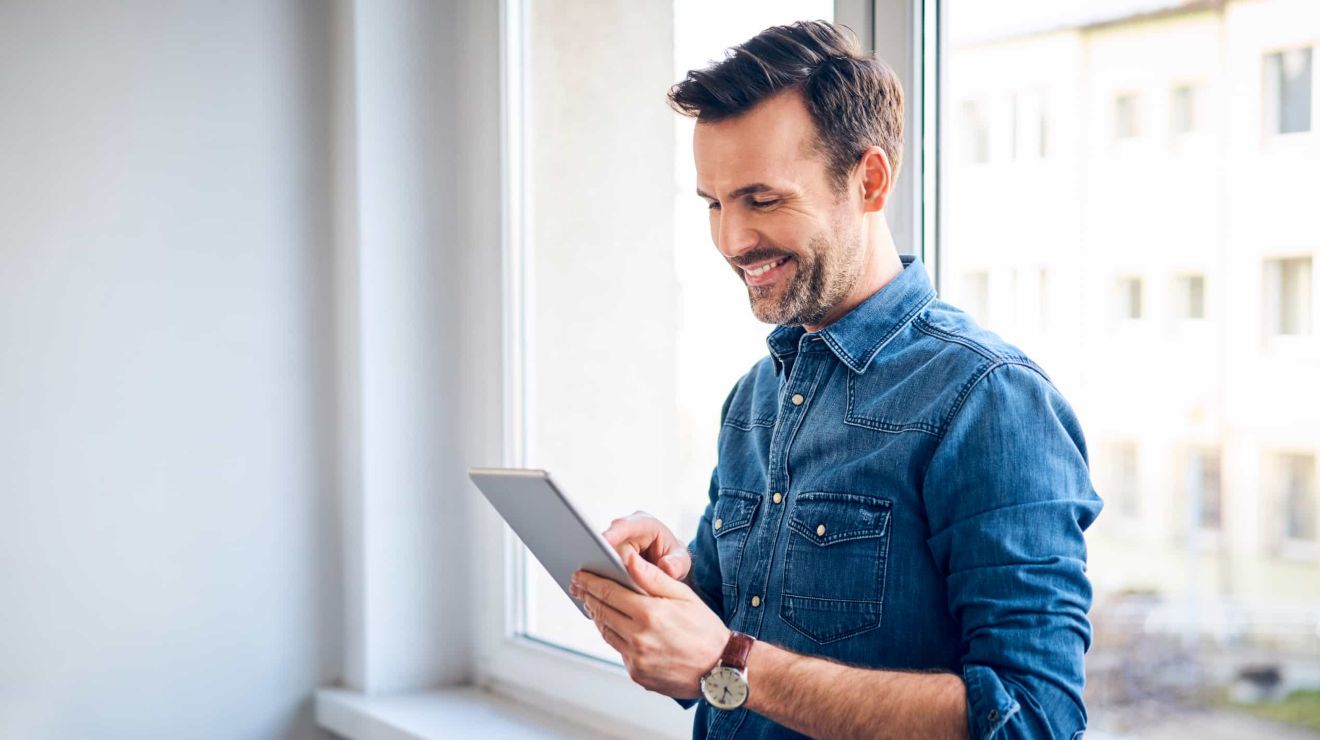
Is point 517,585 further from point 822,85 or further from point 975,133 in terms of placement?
point 822,85

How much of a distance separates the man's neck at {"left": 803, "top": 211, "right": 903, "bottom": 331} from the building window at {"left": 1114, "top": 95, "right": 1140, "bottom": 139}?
28 cm

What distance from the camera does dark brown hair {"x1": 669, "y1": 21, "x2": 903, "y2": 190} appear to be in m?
1.05

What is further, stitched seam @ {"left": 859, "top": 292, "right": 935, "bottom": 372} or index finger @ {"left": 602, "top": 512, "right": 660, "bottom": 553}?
index finger @ {"left": 602, "top": 512, "right": 660, "bottom": 553}

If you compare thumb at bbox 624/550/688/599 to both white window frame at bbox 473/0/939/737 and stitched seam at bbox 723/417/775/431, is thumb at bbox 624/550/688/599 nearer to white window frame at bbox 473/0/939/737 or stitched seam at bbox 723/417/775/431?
stitched seam at bbox 723/417/775/431

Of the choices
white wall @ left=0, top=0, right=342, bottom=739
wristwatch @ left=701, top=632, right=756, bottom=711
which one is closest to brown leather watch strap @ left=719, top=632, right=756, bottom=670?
wristwatch @ left=701, top=632, right=756, bottom=711

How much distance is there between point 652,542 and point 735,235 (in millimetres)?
361

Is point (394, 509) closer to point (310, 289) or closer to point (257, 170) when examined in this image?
point (310, 289)

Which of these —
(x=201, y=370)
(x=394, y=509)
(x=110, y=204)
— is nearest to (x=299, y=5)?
(x=110, y=204)

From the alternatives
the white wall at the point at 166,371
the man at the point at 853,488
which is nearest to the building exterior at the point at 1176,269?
the man at the point at 853,488

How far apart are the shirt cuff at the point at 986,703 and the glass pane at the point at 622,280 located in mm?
836

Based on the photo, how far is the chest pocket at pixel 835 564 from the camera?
963 millimetres

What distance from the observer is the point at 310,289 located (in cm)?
212

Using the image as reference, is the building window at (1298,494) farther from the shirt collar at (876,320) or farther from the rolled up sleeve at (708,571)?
the rolled up sleeve at (708,571)

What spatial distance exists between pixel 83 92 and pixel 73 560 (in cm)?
77
